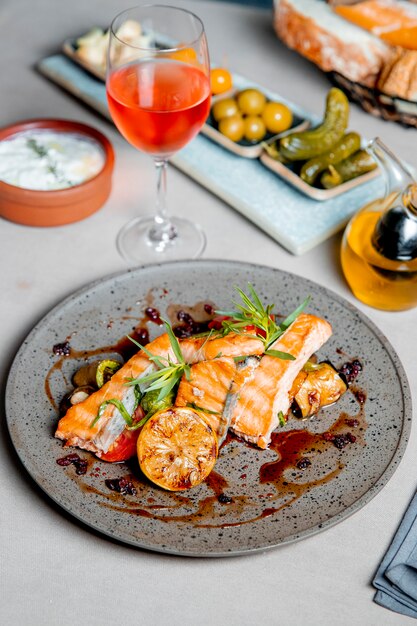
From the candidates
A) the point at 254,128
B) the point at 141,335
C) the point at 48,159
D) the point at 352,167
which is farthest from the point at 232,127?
the point at 141,335

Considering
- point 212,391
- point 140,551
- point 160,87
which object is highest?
point 160,87

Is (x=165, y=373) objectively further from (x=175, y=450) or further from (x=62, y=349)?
(x=62, y=349)

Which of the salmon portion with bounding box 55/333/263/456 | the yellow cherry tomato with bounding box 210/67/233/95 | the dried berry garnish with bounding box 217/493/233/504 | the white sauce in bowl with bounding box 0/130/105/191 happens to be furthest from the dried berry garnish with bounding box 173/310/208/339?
the yellow cherry tomato with bounding box 210/67/233/95

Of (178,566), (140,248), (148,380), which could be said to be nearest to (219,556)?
(178,566)

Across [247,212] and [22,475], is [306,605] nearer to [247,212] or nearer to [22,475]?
[22,475]

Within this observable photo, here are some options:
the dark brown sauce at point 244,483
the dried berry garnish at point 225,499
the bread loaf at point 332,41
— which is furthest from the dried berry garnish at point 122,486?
the bread loaf at point 332,41

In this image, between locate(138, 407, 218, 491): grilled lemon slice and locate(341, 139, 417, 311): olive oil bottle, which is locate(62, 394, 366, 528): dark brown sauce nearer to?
locate(138, 407, 218, 491): grilled lemon slice
